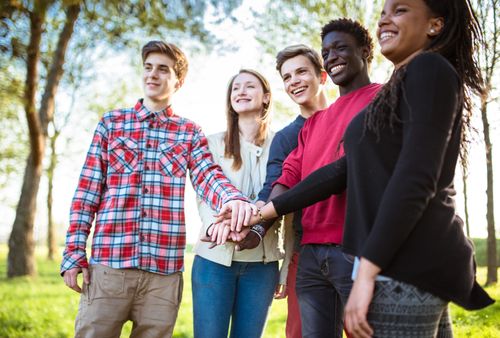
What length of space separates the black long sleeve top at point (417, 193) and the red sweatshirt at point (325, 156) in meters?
0.42

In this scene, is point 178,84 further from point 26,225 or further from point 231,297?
point 26,225

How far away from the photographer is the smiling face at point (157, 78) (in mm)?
3186

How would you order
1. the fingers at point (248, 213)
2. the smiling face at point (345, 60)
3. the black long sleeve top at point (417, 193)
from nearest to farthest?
the black long sleeve top at point (417, 193) < the fingers at point (248, 213) < the smiling face at point (345, 60)

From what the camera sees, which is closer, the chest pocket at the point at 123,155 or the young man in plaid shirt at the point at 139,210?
the young man in plaid shirt at the point at 139,210

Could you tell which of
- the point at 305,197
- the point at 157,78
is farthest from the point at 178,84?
the point at 305,197

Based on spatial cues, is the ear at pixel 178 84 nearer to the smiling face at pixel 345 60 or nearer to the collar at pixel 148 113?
the collar at pixel 148 113

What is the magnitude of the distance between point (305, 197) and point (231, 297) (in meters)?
1.14

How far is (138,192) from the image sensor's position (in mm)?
2986

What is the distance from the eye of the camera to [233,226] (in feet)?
7.65

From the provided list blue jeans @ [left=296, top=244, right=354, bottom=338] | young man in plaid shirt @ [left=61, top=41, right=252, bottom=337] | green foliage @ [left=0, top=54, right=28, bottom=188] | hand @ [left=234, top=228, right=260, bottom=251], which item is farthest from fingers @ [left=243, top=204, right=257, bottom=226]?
green foliage @ [left=0, top=54, right=28, bottom=188]

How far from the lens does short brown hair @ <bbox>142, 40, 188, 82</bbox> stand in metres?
3.21

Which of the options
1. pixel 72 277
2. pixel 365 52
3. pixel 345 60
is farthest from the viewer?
pixel 72 277

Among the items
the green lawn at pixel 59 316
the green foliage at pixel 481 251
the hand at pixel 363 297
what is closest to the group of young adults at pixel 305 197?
the hand at pixel 363 297

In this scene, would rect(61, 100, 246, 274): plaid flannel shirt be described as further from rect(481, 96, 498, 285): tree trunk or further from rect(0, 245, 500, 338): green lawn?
rect(481, 96, 498, 285): tree trunk
